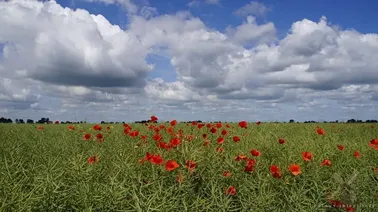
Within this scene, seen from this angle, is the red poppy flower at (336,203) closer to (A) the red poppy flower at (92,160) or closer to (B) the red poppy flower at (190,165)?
(B) the red poppy flower at (190,165)

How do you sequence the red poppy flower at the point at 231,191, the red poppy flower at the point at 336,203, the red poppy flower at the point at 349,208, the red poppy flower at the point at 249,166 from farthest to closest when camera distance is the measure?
1. the red poppy flower at the point at 249,166
2. the red poppy flower at the point at 231,191
3. the red poppy flower at the point at 336,203
4. the red poppy flower at the point at 349,208

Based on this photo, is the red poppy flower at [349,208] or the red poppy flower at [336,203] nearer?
the red poppy flower at [349,208]

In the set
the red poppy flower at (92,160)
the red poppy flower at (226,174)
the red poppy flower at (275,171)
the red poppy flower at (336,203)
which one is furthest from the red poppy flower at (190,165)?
the red poppy flower at (336,203)

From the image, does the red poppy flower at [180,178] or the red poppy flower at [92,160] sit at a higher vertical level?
the red poppy flower at [92,160]

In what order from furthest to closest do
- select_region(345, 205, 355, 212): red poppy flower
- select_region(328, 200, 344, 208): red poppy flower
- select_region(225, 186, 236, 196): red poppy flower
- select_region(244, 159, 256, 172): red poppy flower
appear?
select_region(244, 159, 256, 172): red poppy flower, select_region(225, 186, 236, 196): red poppy flower, select_region(328, 200, 344, 208): red poppy flower, select_region(345, 205, 355, 212): red poppy flower

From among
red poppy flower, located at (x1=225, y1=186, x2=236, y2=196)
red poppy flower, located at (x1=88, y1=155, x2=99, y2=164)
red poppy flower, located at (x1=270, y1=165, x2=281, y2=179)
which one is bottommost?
red poppy flower, located at (x1=225, y1=186, x2=236, y2=196)

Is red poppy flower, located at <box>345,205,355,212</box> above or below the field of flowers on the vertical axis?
below

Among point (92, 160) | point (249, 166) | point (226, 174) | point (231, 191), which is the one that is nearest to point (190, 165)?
point (226, 174)

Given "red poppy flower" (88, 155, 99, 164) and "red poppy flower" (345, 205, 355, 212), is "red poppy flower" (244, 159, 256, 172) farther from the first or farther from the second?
"red poppy flower" (88, 155, 99, 164)

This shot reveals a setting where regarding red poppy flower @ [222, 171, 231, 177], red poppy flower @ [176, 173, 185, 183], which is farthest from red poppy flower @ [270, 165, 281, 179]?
red poppy flower @ [176, 173, 185, 183]

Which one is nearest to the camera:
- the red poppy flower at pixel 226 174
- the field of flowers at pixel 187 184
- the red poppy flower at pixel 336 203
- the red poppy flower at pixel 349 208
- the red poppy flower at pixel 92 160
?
the field of flowers at pixel 187 184

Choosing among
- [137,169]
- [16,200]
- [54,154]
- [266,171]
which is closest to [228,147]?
[266,171]

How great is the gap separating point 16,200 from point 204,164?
2225 millimetres

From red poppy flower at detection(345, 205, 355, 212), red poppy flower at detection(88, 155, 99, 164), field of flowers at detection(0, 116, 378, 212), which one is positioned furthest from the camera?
red poppy flower at detection(88, 155, 99, 164)
